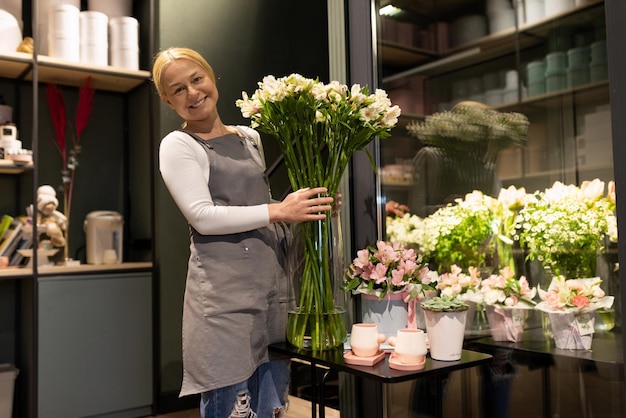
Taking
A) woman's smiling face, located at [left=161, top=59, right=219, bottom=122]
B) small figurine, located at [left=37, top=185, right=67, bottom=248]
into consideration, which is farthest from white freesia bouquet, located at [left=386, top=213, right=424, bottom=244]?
small figurine, located at [left=37, top=185, right=67, bottom=248]

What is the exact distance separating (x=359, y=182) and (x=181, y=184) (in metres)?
0.92

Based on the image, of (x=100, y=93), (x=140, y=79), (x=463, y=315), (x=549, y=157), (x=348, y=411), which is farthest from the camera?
(x=100, y=93)

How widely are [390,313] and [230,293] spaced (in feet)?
1.54

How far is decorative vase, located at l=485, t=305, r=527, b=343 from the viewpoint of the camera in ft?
6.37

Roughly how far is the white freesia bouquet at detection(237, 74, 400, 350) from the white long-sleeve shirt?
0.55 ft

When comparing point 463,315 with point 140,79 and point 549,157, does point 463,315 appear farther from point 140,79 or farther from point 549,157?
point 140,79

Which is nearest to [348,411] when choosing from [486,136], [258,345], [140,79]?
[258,345]

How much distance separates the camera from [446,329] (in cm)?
158

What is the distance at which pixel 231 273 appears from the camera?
1.73 m

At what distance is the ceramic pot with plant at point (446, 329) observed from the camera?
62.4 inches

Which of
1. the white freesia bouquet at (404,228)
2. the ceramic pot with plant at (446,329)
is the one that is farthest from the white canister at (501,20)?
the ceramic pot with plant at (446,329)

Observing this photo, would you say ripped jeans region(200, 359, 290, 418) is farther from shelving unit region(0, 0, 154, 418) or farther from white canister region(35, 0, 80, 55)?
white canister region(35, 0, 80, 55)

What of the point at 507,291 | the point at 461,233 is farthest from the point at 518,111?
the point at 507,291

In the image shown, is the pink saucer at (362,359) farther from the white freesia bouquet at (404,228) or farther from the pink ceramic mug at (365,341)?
the white freesia bouquet at (404,228)
